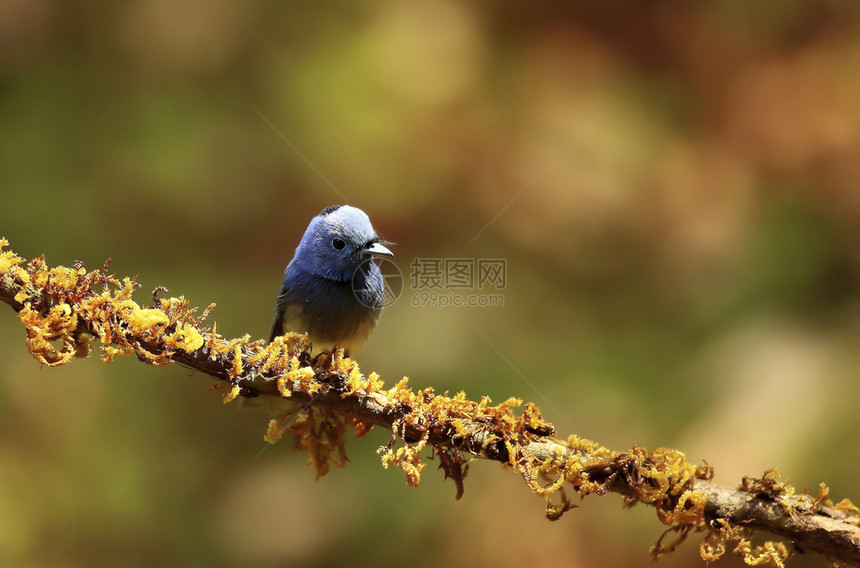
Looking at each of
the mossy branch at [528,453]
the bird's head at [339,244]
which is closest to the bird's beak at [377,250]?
the bird's head at [339,244]

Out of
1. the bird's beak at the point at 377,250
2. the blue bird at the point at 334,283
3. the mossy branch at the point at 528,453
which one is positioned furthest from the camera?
the blue bird at the point at 334,283

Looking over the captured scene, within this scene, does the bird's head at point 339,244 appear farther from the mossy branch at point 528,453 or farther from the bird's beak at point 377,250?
the mossy branch at point 528,453

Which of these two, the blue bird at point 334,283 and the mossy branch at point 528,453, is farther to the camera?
the blue bird at point 334,283

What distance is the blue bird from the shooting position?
2357 millimetres

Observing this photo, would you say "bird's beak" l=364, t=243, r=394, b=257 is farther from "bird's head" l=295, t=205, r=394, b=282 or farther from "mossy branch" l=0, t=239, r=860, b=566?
"mossy branch" l=0, t=239, r=860, b=566

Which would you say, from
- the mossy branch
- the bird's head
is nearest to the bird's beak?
the bird's head

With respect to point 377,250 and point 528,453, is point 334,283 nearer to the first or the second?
point 377,250

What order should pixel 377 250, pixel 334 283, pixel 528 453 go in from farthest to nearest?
pixel 334 283 < pixel 377 250 < pixel 528 453

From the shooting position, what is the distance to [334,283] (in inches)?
97.3

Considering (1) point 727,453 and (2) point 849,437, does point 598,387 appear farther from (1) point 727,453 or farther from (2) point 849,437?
(2) point 849,437

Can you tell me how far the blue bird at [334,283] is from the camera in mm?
2357

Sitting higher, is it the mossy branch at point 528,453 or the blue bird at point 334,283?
the blue bird at point 334,283

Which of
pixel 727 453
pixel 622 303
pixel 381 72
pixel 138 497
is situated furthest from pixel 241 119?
pixel 727 453

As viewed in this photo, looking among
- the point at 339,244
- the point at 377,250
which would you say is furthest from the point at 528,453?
the point at 339,244
